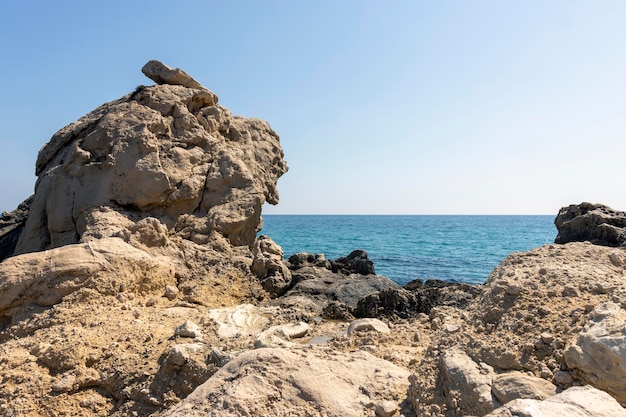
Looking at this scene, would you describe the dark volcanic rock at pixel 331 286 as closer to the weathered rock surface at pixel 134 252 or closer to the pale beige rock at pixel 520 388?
the weathered rock surface at pixel 134 252

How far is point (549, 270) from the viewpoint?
13.3 ft

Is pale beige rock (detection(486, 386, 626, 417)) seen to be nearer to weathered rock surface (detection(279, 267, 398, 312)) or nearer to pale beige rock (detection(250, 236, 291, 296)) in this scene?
weathered rock surface (detection(279, 267, 398, 312))

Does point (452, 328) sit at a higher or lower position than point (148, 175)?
lower

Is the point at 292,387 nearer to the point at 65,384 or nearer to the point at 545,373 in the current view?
the point at 545,373

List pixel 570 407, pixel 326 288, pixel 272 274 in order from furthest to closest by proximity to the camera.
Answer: pixel 326 288 → pixel 272 274 → pixel 570 407

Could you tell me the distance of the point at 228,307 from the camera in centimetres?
682

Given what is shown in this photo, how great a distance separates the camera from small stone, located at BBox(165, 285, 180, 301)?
6.83 metres

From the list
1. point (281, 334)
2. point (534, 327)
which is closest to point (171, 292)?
point (281, 334)

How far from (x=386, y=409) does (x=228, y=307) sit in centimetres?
389

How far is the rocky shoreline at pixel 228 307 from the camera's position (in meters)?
3.32

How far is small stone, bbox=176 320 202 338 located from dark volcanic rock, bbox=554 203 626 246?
612cm

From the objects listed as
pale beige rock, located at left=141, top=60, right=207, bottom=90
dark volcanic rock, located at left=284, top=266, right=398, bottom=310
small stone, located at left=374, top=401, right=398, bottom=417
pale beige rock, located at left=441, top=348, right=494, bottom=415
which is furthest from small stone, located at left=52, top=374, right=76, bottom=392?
pale beige rock, located at left=141, top=60, right=207, bottom=90

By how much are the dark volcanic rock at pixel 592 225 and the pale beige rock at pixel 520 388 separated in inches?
200

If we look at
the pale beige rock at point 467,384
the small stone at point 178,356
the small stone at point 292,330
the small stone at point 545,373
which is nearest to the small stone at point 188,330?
the small stone at point 178,356
